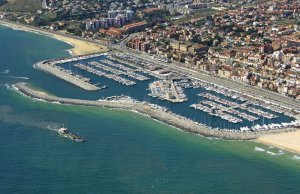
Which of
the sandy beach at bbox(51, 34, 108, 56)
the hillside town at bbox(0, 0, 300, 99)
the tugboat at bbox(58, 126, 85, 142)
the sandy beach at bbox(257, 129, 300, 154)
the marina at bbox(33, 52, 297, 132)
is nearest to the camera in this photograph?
the sandy beach at bbox(257, 129, 300, 154)

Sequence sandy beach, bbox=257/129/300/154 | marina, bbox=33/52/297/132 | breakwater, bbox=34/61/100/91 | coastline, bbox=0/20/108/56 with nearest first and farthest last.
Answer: sandy beach, bbox=257/129/300/154 < marina, bbox=33/52/297/132 < breakwater, bbox=34/61/100/91 < coastline, bbox=0/20/108/56

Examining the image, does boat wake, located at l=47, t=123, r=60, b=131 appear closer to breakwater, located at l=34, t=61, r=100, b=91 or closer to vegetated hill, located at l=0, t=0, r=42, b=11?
breakwater, located at l=34, t=61, r=100, b=91

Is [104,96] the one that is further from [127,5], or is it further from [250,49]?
[127,5]

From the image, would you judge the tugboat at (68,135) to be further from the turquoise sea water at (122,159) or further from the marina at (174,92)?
the marina at (174,92)

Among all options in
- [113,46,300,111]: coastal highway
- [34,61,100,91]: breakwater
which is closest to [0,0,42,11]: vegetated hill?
[34,61,100,91]: breakwater

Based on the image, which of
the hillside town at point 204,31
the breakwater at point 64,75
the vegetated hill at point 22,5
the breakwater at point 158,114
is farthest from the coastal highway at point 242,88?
the vegetated hill at point 22,5

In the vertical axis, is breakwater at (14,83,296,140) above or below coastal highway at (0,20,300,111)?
below
